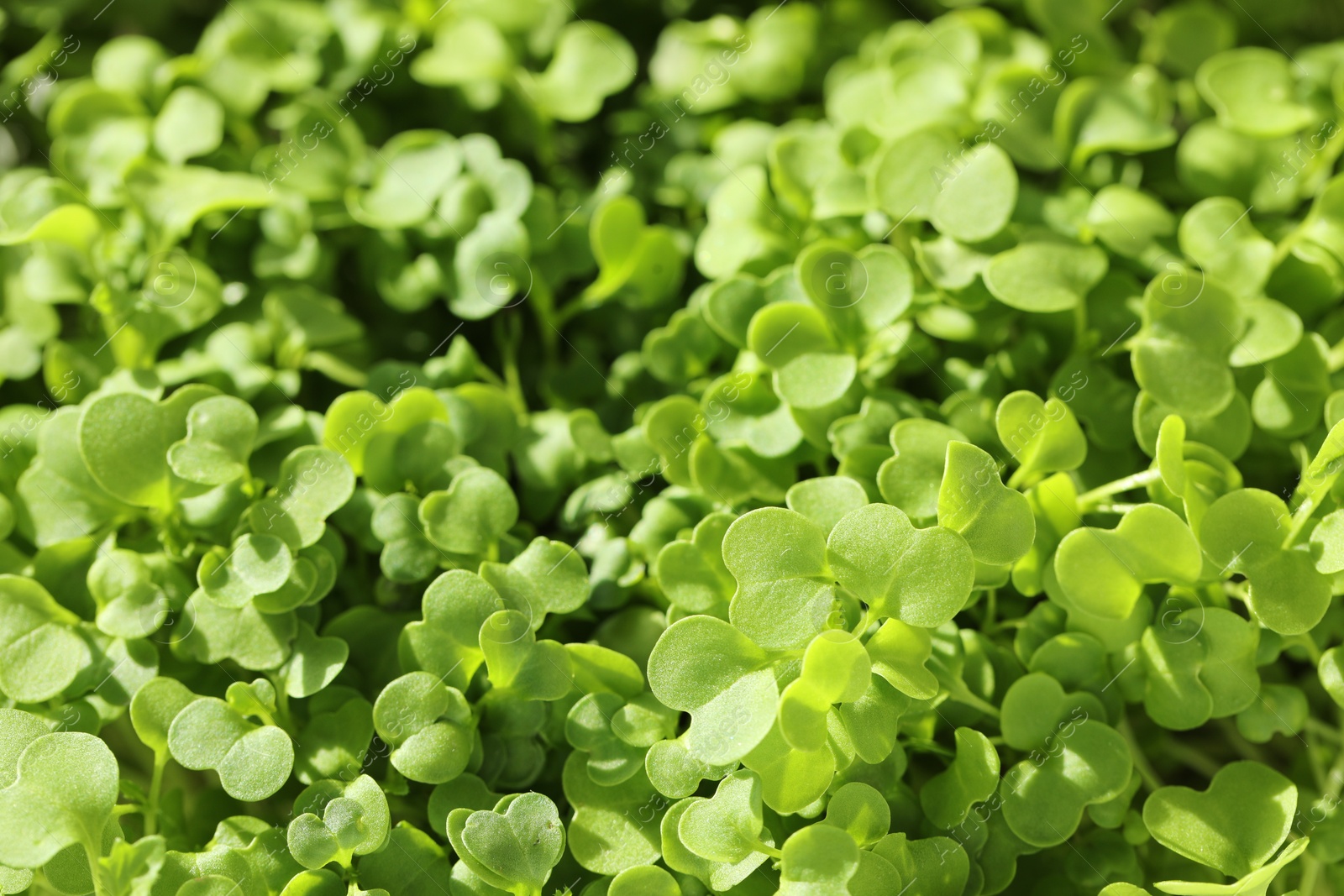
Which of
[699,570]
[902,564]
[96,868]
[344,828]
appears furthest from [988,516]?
[96,868]

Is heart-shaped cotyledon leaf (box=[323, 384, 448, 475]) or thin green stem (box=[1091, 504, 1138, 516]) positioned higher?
heart-shaped cotyledon leaf (box=[323, 384, 448, 475])

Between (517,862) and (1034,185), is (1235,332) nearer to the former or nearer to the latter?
(1034,185)

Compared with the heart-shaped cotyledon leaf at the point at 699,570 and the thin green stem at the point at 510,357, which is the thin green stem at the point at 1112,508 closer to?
the heart-shaped cotyledon leaf at the point at 699,570

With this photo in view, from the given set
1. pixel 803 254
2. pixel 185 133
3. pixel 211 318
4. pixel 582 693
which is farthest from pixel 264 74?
pixel 582 693

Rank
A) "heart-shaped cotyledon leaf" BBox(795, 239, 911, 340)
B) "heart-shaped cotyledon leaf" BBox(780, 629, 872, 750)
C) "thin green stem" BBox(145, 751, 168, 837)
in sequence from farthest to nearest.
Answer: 1. "heart-shaped cotyledon leaf" BBox(795, 239, 911, 340)
2. "thin green stem" BBox(145, 751, 168, 837)
3. "heart-shaped cotyledon leaf" BBox(780, 629, 872, 750)

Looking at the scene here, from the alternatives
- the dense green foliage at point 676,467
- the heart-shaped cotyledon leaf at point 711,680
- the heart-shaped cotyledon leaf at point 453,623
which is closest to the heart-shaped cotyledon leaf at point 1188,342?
the dense green foliage at point 676,467

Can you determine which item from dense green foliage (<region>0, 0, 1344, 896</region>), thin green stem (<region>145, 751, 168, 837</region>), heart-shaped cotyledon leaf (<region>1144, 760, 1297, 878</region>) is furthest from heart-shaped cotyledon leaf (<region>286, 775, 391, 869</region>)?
heart-shaped cotyledon leaf (<region>1144, 760, 1297, 878</region>)

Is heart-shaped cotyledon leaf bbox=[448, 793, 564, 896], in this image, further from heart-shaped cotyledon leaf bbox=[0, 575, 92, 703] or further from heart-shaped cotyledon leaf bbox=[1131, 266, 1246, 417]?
heart-shaped cotyledon leaf bbox=[1131, 266, 1246, 417]
